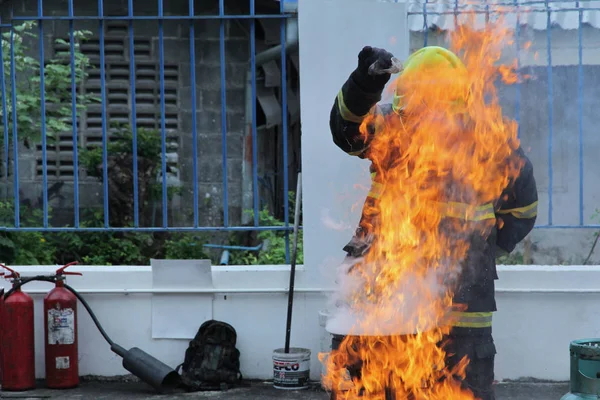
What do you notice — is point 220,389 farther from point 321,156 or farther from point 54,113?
point 54,113

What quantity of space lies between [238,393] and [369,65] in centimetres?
286

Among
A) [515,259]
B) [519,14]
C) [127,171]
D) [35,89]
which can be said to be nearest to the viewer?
[519,14]

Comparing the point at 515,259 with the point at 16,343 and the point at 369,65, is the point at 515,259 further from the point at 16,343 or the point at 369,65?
the point at 16,343

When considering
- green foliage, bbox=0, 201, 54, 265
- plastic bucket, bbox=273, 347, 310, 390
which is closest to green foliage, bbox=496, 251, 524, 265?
plastic bucket, bbox=273, 347, 310, 390

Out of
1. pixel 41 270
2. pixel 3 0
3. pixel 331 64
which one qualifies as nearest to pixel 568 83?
pixel 331 64

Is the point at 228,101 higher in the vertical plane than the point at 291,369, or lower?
higher

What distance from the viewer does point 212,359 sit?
20.0 feet

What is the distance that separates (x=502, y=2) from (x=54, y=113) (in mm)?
5238

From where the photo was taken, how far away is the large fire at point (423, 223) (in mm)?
4172

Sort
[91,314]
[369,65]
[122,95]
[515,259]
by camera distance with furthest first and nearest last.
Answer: [122,95] < [515,259] < [91,314] < [369,65]

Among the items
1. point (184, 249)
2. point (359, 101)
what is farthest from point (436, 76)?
point (184, 249)

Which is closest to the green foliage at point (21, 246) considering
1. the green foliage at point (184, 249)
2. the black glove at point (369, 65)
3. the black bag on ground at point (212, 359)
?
the green foliage at point (184, 249)

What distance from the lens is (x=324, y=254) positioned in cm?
621

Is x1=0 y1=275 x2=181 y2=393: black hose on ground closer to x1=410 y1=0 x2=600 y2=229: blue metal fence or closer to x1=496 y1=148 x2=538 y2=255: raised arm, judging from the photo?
x1=496 y1=148 x2=538 y2=255: raised arm
